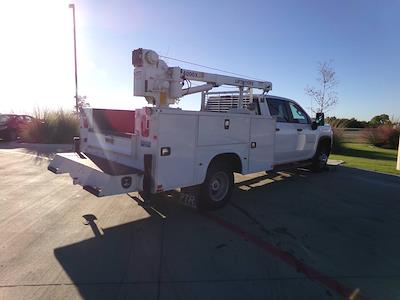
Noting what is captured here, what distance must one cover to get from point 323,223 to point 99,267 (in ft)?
11.9

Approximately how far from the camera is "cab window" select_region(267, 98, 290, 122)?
27.0ft

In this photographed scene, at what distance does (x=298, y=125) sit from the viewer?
29.8 feet

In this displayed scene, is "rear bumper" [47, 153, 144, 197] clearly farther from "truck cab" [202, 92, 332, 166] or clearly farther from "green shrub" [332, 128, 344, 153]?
"green shrub" [332, 128, 344, 153]

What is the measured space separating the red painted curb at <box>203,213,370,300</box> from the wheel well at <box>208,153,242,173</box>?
112 cm

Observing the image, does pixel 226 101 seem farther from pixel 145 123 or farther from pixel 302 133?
pixel 145 123

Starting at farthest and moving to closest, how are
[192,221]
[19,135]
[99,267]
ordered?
[19,135] → [192,221] → [99,267]

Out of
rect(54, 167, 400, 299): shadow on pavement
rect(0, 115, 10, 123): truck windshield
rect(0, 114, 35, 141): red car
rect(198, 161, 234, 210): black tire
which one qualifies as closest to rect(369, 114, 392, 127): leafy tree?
rect(54, 167, 400, 299): shadow on pavement

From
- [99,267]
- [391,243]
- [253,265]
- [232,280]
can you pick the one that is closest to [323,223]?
[391,243]

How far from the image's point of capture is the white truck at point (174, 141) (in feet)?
17.1

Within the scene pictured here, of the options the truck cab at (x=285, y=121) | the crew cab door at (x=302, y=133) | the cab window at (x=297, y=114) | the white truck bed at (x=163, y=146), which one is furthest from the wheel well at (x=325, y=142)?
the white truck bed at (x=163, y=146)

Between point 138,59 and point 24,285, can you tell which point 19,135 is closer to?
point 138,59

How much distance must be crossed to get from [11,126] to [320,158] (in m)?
16.0

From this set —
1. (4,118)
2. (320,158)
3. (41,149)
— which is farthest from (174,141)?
(4,118)

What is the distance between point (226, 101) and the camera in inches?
338
